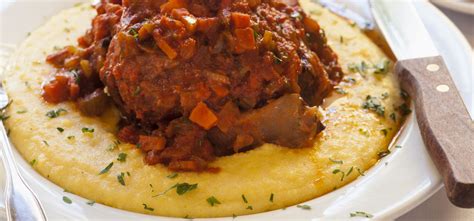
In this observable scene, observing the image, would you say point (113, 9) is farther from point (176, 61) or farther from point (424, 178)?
point (424, 178)

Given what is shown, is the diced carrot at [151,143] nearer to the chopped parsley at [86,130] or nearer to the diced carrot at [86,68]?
the chopped parsley at [86,130]

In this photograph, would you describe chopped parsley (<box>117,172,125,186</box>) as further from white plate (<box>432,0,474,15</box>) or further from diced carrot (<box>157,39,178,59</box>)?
white plate (<box>432,0,474,15</box>)

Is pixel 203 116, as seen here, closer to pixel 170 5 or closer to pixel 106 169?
pixel 106 169

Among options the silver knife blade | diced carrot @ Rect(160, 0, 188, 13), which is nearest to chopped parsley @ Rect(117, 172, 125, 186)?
diced carrot @ Rect(160, 0, 188, 13)

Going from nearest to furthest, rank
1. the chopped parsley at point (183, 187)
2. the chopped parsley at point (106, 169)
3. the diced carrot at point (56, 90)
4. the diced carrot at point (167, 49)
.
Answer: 1. the chopped parsley at point (183, 187)
2. the chopped parsley at point (106, 169)
3. the diced carrot at point (167, 49)
4. the diced carrot at point (56, 90)

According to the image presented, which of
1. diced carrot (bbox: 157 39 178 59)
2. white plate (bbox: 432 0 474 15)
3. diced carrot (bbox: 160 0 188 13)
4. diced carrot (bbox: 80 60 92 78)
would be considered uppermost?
diced carrot (bbox: 160 0 188 13)

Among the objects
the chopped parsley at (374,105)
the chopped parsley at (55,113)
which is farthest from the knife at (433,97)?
the chopped parsley at (55,113)

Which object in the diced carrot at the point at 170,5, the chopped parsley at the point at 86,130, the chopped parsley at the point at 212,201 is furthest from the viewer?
the chopped parsley at the point at 86,130
